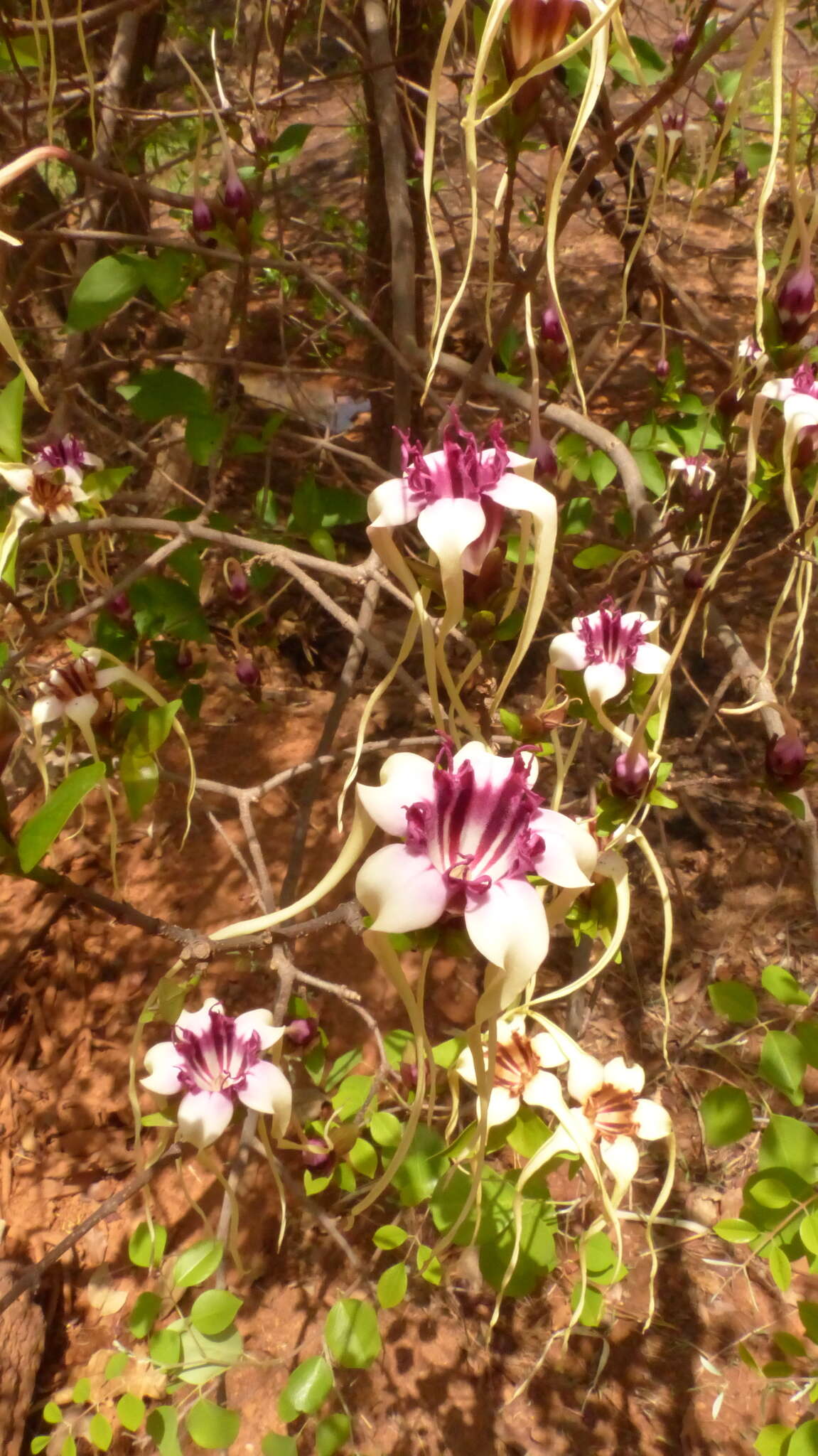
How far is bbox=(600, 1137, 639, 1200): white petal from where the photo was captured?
0.61m

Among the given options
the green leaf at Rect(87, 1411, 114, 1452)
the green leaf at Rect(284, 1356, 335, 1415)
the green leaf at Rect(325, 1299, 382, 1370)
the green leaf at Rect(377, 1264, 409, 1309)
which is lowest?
the green leaf at Rect(87, 1411, 114, 1452)

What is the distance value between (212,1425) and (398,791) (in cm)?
58

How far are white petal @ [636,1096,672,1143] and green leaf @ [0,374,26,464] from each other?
2.25ft

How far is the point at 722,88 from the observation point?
1.42m

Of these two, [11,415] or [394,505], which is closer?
[394,505]

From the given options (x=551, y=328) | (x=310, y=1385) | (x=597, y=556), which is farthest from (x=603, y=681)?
(x=310, y=1385)

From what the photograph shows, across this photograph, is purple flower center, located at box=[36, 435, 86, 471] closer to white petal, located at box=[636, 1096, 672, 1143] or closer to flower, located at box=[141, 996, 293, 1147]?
flower, located at box=[141, 996, 293, 1147]

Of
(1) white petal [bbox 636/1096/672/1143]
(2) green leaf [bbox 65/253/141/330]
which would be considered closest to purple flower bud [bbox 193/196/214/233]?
(2) green leaf [bbox 65/253/141/330]

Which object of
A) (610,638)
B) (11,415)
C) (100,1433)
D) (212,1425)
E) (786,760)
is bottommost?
(100,1433)

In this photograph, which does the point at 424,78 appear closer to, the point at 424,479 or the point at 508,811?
the point at 424,479

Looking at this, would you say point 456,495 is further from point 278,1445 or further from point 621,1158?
point 278,1445

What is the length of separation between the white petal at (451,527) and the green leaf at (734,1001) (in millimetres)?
453

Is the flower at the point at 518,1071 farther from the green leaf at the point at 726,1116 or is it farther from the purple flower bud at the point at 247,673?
the purple flower bud at the point at 247,673

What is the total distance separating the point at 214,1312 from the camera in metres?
0.69
